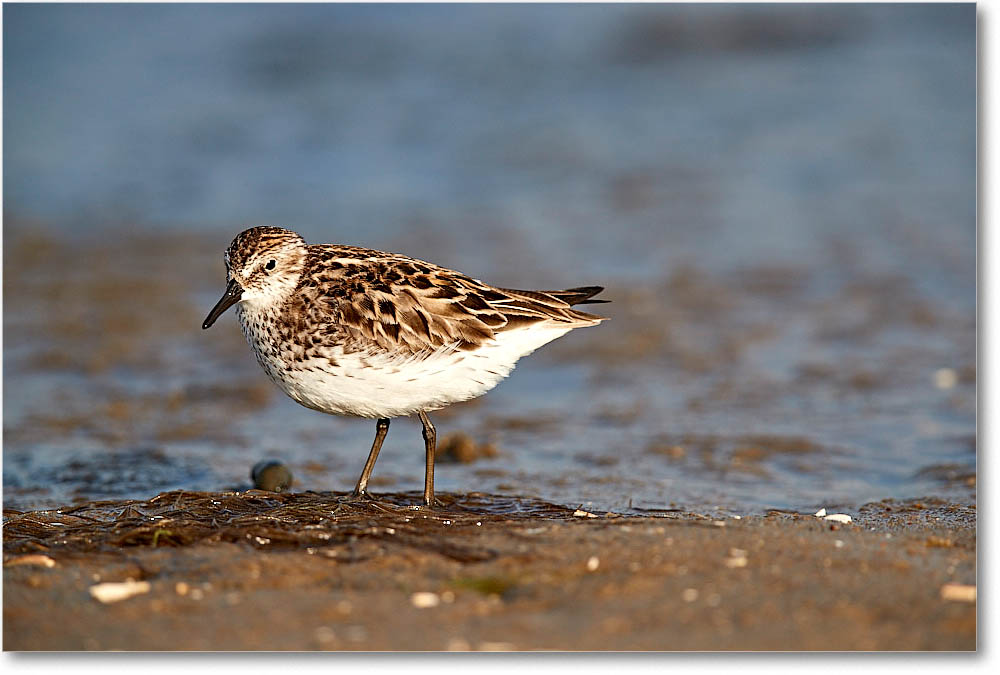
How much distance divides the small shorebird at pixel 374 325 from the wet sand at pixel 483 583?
25.0 inches

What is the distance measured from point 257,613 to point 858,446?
5.03 metres

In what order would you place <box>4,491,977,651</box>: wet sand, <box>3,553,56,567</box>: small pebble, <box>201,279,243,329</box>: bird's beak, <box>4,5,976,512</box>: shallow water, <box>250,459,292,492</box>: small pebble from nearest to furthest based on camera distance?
<box>4,491,977,651</box>: wet sand
<box>3,553,56,567</box>: small pebble
<box>201,279,243,329</box>: bird's beak
<box>250,459,292,492</box>: small pebble
<box>4,5,976,512</box>: shallow water

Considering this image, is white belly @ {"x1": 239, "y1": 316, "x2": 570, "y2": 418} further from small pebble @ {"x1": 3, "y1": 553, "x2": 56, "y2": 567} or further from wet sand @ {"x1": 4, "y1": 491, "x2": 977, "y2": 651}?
small pebble @ {"x1": 3, "y1": 553, "x2": 56, "y2": 567}

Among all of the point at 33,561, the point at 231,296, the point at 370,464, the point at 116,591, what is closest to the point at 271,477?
the point at 370,464

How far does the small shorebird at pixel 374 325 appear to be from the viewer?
5668mm

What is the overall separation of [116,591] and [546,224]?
8.74m

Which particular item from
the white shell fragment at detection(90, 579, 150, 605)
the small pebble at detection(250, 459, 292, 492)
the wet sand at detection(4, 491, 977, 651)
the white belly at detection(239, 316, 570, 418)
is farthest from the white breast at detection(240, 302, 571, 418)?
the white shell fragment at detection(90, 579, 150, 605)

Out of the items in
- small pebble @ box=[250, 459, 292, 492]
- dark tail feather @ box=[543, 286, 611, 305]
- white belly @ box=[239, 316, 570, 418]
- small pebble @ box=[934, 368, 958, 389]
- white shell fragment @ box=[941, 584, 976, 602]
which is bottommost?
white shell fragment @ box=[941, 584, 976, 602]

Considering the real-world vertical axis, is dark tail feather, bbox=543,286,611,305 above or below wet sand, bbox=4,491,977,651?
above

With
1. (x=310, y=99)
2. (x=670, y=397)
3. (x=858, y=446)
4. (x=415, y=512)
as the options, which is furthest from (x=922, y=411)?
(x=310, y=99)

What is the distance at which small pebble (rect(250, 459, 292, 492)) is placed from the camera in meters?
6.98

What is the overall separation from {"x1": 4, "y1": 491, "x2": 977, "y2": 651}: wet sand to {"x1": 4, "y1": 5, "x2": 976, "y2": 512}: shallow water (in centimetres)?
166

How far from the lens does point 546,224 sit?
12.6 meters

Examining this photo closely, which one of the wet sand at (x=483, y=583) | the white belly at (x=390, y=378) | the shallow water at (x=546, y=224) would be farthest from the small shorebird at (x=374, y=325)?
the shallow water at (x=546, y=224)
